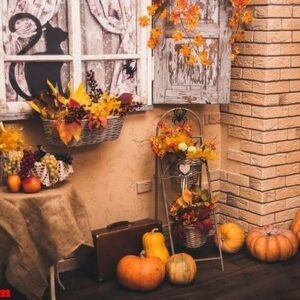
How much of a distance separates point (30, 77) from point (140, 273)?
4.39 ft

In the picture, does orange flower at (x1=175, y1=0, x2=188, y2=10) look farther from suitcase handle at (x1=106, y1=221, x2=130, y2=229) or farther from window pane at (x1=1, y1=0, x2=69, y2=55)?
suitcase handle at (x1=106, y1=221, x2=130, y2=229)

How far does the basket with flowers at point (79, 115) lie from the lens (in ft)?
11.1

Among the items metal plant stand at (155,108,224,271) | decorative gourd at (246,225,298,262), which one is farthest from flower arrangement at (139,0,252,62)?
decorative gourd at (246,225,298,262)

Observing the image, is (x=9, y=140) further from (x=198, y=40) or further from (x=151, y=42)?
(x=198, y=40)

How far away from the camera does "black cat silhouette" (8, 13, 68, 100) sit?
11.7ft

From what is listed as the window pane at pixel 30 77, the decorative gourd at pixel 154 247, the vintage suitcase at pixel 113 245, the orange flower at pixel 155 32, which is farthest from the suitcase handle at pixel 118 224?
the orange flower at pixel 155 32

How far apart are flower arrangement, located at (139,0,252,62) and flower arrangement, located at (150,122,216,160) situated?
0.48m

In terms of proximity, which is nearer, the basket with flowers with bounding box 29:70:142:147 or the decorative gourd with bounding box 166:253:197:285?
the basket with flowers with bounding box 29:70:142:147

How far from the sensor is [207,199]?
416cm

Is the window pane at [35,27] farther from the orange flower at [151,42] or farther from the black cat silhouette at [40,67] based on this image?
the orange flower at [151,42]

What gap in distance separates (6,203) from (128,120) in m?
1.24

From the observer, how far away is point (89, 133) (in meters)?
3.51

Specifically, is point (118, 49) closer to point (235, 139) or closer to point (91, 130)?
point (91, 130)

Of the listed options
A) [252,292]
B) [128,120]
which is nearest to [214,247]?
[252,292]
